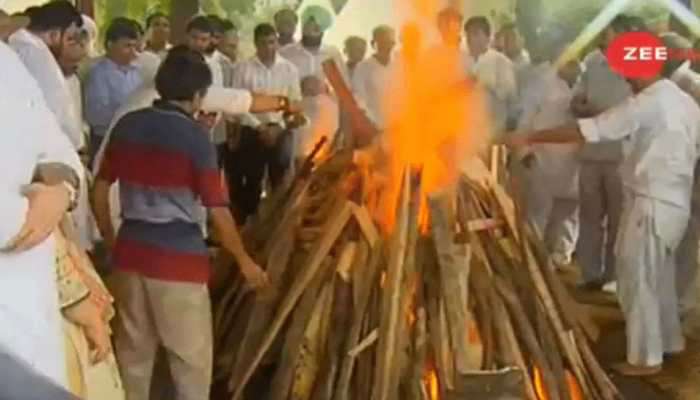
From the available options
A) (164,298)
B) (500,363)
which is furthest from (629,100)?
(164,298)

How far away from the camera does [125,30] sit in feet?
6.26

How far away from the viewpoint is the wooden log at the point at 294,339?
6.78 ft

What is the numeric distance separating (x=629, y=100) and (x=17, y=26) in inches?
35.6

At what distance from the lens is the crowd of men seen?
1.92 m

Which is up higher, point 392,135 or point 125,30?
point 125,30

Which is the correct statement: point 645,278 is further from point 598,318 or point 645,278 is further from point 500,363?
point 500,363

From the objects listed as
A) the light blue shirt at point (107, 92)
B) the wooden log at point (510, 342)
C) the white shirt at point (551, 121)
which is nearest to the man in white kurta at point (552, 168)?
the white shirt at point (551, 121)

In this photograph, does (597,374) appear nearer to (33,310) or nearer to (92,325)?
(92,325)

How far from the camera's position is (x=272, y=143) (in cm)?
203

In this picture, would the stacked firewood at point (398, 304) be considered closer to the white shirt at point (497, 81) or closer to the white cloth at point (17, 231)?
the white shirt at point (497, 81)

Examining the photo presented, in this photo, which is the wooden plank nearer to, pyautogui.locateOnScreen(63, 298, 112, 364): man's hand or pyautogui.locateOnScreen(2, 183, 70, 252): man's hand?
pyautogui.locateOnScreen(63, 298, 112, 364): man's hand

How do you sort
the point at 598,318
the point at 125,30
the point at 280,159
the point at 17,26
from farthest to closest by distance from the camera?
the point at 598,318, the point at 280,159, the point at 125,30, the point at 17,26

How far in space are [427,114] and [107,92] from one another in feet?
1.55

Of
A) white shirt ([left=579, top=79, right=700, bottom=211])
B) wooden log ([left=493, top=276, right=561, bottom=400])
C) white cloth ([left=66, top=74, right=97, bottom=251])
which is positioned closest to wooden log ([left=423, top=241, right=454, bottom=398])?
wooden log ([left=493, top=276, right=561, bottom=400])
